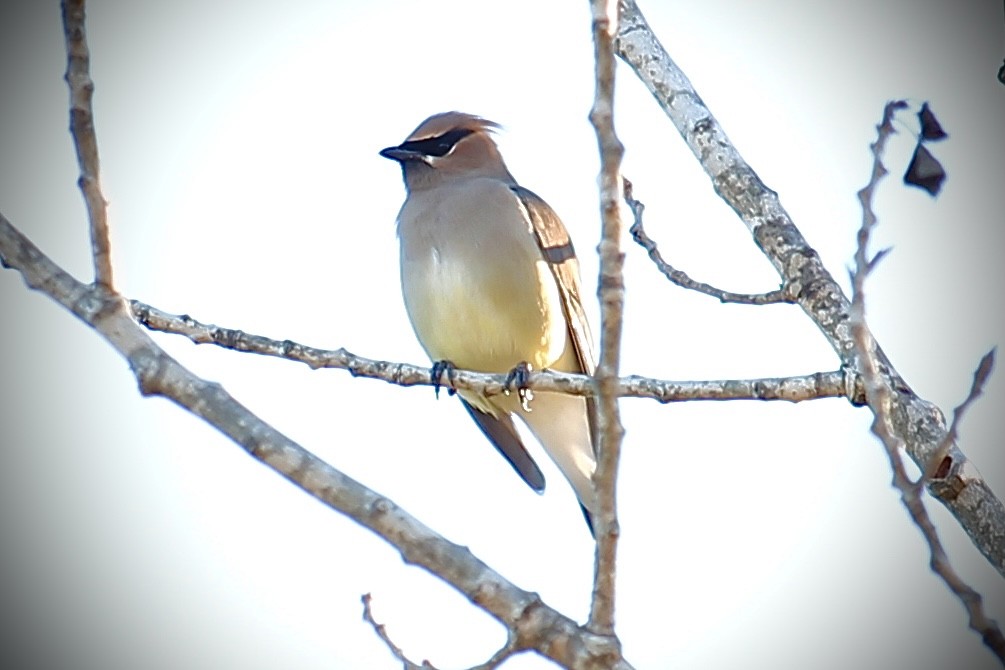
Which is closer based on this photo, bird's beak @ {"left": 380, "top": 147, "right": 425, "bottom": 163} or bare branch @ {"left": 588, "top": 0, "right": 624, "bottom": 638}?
bare branch @ {"left": 588, "top": 0, "right": 624, "bottom": 638}

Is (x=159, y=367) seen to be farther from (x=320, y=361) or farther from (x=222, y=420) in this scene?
(x=320, y=361)

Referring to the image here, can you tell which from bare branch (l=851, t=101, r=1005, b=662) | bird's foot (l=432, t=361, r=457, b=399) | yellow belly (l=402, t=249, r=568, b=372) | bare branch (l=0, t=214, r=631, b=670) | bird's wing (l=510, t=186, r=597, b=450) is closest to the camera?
bare branch (l=851, t=101, r=1005, b=662)

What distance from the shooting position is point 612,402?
261 cm

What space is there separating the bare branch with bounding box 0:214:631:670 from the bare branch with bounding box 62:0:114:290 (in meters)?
0.12

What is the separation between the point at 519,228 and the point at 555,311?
1.25 feet

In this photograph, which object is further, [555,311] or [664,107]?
[555,311]

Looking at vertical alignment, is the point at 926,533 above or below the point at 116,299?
below

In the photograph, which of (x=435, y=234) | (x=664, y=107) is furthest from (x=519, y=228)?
(x=664, y=107)

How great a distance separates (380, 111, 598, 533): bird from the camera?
527 cm

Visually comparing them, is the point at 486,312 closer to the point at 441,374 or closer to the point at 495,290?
the point at 495,290

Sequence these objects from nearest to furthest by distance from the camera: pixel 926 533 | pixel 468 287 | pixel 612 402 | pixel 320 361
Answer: pixel 926 533 → pixel 612 402 → pixel 320 361 → pixel 468 287

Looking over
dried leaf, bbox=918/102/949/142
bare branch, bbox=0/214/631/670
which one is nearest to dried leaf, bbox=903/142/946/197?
dried leaf, bbox=918/102/949/142

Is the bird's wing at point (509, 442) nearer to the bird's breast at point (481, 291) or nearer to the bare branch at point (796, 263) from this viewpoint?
the bird's breast at point (481, 291)

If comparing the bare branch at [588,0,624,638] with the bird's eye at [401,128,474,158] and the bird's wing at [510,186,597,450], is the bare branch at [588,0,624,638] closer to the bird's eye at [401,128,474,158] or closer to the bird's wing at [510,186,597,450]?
the bird's wing at [510,186,597,450]
